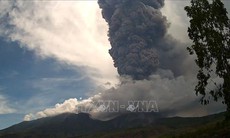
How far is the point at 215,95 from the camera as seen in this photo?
50062mm

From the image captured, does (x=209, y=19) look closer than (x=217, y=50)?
No

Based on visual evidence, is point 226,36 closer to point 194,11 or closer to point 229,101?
point 194,11

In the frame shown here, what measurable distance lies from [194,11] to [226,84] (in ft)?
41.4

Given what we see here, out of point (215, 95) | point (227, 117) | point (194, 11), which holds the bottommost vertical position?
point (227, 117)

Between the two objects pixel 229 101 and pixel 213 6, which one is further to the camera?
pixel 213 6

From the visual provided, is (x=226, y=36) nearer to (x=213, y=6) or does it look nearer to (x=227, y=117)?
(x=213, y=6)

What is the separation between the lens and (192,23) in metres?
52.2

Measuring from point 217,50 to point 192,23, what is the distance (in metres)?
6.04

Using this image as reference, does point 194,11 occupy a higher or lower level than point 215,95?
higher

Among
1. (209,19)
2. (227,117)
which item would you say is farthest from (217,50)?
(227,117)

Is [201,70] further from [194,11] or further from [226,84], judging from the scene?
[194,11]

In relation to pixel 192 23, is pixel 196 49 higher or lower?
lower

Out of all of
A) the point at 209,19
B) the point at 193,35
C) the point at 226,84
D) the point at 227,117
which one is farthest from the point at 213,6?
the point at 227,117

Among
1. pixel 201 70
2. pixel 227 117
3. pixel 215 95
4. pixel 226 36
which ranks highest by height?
pixel 226 36
